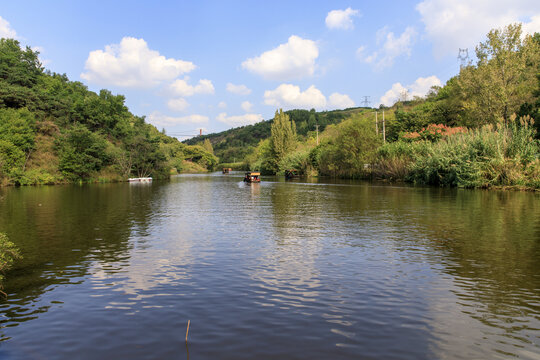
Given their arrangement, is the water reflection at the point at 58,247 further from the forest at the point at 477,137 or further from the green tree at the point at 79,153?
the green tree at the point at 79,153

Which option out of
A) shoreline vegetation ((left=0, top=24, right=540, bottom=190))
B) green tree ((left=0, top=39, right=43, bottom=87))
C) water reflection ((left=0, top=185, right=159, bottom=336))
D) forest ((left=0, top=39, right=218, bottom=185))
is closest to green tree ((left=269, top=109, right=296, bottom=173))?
shoreline vegetation ((left=0, top=24, right=540, bottom=190))

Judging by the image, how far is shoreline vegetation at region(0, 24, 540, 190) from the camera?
105 feet

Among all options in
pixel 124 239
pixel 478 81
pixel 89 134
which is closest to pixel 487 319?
pixel 124 239

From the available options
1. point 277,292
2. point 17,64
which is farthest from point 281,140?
point 277,292

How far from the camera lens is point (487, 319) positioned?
581 centimetres

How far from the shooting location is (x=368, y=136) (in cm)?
5847

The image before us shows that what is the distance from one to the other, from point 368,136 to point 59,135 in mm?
50636

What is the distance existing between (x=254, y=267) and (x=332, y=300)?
2.76 metres

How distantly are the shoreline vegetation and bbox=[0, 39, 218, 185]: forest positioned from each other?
7.1 inches

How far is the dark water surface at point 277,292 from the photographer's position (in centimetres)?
508

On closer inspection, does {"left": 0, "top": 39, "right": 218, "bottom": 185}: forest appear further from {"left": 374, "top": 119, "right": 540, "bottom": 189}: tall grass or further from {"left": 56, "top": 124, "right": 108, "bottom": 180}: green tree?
{"left": 374, "top": 119, "right": 540, "bottom": 189}: tall grass

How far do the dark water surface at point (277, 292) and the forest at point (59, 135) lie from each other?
4482 cm

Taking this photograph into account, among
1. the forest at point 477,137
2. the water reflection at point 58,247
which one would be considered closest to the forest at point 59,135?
the water reflection at point 58,247

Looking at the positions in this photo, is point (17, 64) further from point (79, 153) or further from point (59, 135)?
point (79, 153)
